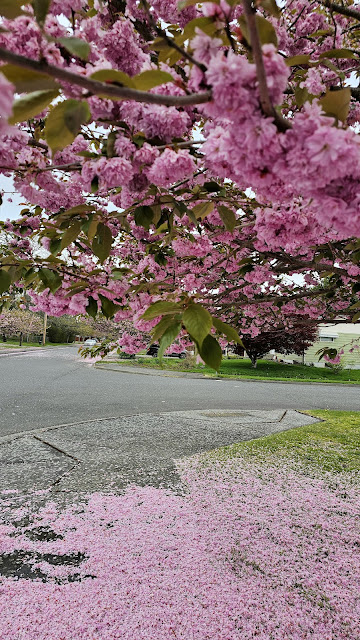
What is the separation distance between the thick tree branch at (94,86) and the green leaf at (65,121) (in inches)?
2.8

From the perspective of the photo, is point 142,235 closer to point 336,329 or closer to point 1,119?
point 1,119

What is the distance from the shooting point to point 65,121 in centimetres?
69


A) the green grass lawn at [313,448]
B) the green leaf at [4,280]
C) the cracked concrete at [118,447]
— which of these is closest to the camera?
the green leaf at [4,280]

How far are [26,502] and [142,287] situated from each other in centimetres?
266

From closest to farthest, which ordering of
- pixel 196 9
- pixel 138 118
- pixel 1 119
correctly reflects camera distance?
→ pixel 1 119, pixel 138 118, pixel 196 9

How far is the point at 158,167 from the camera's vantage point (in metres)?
1.11

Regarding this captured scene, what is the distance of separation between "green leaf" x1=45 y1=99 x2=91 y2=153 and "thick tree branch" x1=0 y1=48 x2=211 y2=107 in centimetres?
7

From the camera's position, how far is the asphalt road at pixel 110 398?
735cm

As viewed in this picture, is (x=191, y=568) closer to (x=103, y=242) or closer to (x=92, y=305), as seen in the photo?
(x=92, y=305)

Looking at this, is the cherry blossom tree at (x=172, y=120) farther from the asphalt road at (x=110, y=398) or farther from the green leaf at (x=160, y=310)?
the asphalt road at (x=110, y=398)

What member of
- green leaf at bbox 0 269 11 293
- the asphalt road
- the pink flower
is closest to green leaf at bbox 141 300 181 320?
the pink flower

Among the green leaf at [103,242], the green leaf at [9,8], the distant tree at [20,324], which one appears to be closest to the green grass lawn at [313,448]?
the green leaf at [103,242]

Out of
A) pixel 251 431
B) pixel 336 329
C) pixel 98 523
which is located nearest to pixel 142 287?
pixel 98 523

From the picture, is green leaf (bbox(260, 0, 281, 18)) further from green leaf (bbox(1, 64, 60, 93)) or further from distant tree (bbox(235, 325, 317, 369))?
distant tree (bbox(235, 325, 317, 369))
